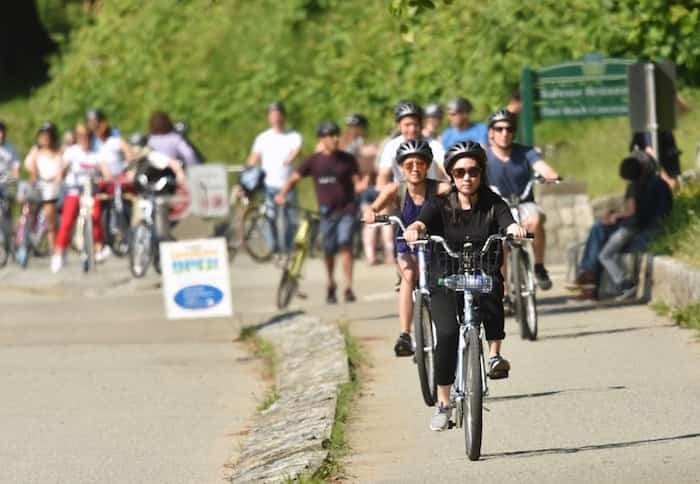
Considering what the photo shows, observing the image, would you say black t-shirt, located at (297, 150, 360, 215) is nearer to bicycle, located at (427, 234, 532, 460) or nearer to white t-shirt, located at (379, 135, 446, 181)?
white t-shirt, located at (379, 135, 446, 181)

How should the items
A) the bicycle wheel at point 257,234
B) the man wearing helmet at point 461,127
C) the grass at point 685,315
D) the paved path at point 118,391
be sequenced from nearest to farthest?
the paved path at point 118,391, the grass at point 685,315, the man wearing helmet at point 461,127, the bicycle wheel at point 257,234

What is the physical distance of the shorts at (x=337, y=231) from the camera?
19.0 metres

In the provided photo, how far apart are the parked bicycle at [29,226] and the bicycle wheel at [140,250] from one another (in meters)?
2.36

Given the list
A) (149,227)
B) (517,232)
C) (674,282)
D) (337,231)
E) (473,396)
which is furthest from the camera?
(149,227)

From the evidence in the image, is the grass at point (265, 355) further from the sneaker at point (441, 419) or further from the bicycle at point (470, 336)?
the bicycle at point (470, 336)

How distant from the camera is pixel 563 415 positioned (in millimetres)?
11016

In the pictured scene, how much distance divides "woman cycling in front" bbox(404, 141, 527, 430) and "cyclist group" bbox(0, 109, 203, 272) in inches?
487

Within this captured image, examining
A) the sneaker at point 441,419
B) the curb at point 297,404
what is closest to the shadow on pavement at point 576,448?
the sneaker at point 441,419

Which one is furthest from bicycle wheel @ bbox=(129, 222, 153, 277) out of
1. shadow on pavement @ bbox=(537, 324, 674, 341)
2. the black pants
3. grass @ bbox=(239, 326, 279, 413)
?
the black pants

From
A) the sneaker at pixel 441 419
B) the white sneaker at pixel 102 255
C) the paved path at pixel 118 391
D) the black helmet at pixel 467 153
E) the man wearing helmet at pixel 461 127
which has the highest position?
the man wearing helmet at pixel 461 127

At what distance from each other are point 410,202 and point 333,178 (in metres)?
6.29

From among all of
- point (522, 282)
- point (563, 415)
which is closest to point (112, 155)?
point (522, 282)

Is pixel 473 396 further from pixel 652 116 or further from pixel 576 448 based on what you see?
pixel 652 116

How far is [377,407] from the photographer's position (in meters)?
11.8
